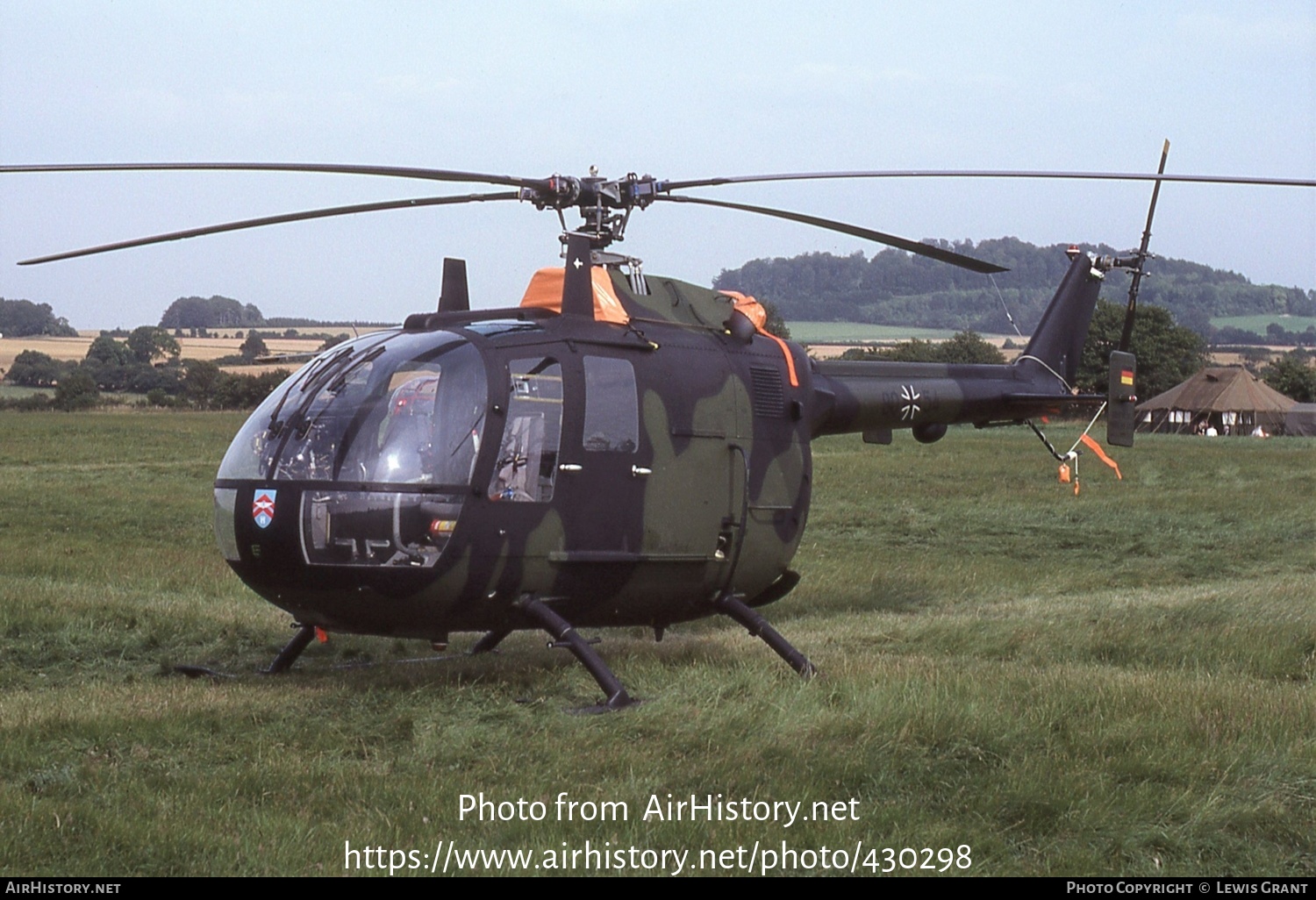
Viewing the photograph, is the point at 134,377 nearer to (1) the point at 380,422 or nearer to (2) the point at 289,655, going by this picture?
(2) the point at 289,655

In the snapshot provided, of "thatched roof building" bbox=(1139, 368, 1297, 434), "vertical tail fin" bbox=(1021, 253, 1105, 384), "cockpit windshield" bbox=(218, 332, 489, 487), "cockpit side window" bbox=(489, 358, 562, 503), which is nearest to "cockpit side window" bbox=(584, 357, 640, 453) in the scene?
"cockpit side window" bbox=(489, 358, 562, 503)

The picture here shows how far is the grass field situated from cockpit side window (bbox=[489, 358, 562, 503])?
140 cm

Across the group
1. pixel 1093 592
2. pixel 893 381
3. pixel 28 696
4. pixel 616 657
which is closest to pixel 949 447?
pixel 1093 592

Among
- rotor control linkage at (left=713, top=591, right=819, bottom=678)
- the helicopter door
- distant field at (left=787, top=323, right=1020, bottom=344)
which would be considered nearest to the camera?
the helicopter door

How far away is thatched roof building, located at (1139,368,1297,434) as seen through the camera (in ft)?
240

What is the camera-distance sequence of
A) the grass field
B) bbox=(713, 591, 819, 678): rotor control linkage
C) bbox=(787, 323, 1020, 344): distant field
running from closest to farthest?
the grass field, bbox=(713, 591, 819, 678): rotor control linkage, bbox=(787, 323, 1020, 344): distant field

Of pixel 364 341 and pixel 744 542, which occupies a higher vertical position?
pixel 364 341

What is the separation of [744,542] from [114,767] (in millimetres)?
5053

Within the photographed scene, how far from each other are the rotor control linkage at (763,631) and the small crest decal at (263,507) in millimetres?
3573

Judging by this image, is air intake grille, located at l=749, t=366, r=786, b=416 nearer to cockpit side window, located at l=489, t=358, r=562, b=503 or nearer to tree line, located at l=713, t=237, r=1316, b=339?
cockpit side window, located at l=489, t=358, r=562, b=503

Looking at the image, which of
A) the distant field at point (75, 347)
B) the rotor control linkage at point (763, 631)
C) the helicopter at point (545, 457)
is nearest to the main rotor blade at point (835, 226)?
the helicopter at point (545, 457)

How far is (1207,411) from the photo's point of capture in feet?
242

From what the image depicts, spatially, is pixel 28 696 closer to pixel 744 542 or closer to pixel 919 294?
pixel 744 542

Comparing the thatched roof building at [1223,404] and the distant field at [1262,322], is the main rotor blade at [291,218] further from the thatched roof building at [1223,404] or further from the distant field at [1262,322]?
the distant field at [1262,322]
